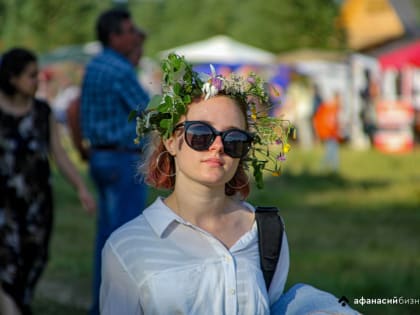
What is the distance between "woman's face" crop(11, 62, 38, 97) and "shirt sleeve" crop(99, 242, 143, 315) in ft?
13.1

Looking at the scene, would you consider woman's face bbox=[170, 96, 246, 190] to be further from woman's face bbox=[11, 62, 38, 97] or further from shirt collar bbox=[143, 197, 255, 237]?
woman's face bbox=[11, 62, 38, 97]

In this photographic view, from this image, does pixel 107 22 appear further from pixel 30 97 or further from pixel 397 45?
pixel 397 45

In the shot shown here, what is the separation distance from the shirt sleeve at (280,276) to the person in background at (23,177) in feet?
12.7

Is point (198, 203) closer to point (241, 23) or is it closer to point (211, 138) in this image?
point (211, 138)

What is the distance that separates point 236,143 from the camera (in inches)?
139

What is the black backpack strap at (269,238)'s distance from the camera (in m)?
3.57

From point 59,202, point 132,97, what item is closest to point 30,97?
point 132,97

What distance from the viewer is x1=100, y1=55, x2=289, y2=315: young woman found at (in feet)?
11.1

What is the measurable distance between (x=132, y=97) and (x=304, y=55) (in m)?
27.9

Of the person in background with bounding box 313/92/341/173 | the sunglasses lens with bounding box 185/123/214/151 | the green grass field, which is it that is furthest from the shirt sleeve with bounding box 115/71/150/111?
the person in background with bounding box 313/92/341/173

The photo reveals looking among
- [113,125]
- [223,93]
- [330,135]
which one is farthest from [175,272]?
[330,135]

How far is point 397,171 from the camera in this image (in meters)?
20.2

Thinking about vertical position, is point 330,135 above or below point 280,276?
below

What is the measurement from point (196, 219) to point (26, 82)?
3999 millimetres
